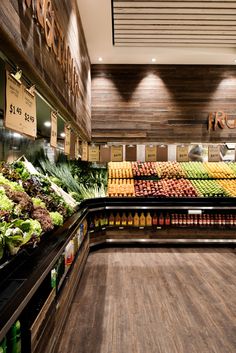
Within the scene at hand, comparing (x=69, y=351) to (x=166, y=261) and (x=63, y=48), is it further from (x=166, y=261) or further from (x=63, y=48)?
(x=63, y=48)

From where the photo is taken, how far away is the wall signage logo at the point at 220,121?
7.23 meters

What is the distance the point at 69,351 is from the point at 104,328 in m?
0.46

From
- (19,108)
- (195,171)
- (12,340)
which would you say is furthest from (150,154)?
(12,340)

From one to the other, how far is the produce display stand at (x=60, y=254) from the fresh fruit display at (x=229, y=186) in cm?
25

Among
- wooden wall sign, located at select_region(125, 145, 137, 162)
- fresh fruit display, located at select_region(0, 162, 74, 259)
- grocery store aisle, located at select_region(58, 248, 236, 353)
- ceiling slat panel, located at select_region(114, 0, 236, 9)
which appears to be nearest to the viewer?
fresh fruit display, located at select_region(0, 162, 74, 259)

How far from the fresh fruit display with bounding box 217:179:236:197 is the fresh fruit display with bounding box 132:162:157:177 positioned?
63.0 inches

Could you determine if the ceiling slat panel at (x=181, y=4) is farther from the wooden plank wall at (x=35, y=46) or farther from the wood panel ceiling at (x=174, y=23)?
the wooden plank wall at (x=35, y=46)

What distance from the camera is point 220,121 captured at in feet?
23.7

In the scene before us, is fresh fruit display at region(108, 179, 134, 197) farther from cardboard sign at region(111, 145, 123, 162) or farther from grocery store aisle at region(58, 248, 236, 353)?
grocery store aisle at region(58, 248, 236, 353)

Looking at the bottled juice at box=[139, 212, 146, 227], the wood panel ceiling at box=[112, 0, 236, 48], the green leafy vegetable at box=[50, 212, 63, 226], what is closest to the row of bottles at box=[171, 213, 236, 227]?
the bottled juice at box=[139, 212, 146, 227]

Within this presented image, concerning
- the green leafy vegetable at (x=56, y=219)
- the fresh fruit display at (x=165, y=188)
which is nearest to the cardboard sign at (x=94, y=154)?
the fresh fruit display at (x=165, y=188)

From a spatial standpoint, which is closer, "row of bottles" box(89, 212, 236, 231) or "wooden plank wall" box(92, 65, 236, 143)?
"row of bottles" box(89, 212, 236, 231)

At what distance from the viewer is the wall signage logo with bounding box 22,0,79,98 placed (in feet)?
8.20

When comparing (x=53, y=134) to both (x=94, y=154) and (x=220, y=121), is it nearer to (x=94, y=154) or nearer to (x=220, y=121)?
(x=94, y=154)
